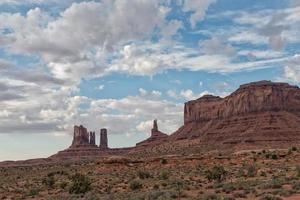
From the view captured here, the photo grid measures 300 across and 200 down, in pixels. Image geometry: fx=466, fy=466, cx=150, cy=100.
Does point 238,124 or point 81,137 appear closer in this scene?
point 238,124

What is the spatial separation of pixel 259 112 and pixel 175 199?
10710 centimetres

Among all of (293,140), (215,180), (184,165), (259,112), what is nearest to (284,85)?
(259,112)

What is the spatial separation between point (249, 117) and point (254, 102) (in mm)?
6851

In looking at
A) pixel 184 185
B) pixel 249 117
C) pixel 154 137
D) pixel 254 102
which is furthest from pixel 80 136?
pixel 184 185

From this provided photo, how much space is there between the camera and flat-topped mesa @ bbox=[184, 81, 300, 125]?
126 m

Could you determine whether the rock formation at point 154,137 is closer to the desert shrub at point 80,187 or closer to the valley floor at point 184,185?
the valley floor at point 184,185

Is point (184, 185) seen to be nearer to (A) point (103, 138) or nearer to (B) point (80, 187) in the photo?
(B) point (80, 187)

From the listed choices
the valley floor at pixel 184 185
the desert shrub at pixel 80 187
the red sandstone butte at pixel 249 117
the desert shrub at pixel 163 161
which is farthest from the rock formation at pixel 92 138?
the desert shrub at pixel 80 187

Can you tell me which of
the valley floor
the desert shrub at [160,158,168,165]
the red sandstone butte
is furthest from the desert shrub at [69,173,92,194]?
the red sandstone butte

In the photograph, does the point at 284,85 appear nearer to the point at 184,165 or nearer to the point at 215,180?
the point at 184,165

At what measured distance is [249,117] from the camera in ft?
409

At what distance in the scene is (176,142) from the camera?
419 feet

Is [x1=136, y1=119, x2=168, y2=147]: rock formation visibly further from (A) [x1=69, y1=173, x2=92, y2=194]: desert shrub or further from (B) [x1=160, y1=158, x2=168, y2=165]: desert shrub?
(A) [x1=69, y1=173, x2=92, y2=194]: desert shrub

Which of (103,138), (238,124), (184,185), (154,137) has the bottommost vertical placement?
(184,185)
